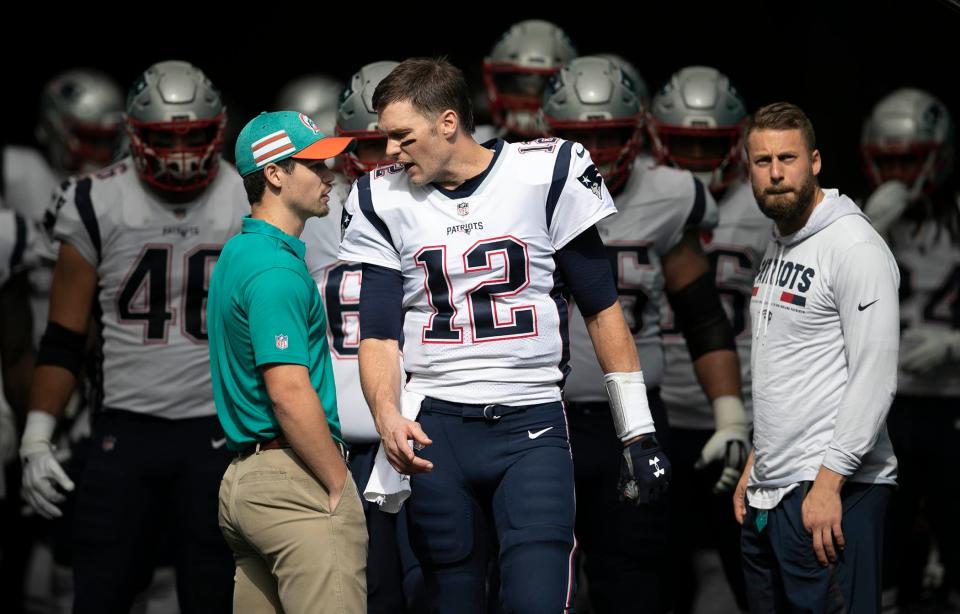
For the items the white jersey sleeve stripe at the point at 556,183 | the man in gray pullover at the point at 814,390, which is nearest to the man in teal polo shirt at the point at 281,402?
the white jersey sleeve stripe at the point at 556,183

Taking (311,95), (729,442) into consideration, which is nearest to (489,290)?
(729,442)

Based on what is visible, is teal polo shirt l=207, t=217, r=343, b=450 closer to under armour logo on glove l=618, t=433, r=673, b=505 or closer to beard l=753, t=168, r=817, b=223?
under armour logo on glove l=618, t=433, r=673, b=505

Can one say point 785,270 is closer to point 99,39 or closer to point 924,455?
point 924,455

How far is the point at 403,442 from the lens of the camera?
11.9 feet

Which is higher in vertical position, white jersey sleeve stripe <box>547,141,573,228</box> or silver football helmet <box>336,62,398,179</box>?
silver football helmet <box>336,62,398,179</box>

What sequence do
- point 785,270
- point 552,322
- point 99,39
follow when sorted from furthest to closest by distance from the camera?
point 99,39, point 785,270, point 552,322

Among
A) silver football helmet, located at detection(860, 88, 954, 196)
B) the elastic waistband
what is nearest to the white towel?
the elastic waistband

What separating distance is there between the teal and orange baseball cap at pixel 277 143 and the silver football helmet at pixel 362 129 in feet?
3.31

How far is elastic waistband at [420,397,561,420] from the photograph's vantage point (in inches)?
149

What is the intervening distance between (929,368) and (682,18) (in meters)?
3.14

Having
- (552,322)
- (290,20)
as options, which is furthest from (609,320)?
(290,20)

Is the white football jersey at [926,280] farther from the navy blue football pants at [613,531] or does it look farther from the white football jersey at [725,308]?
the navy blue football pants at [613,531]

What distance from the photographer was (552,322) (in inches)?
152

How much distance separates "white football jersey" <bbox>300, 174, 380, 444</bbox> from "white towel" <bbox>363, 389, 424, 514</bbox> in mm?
710
